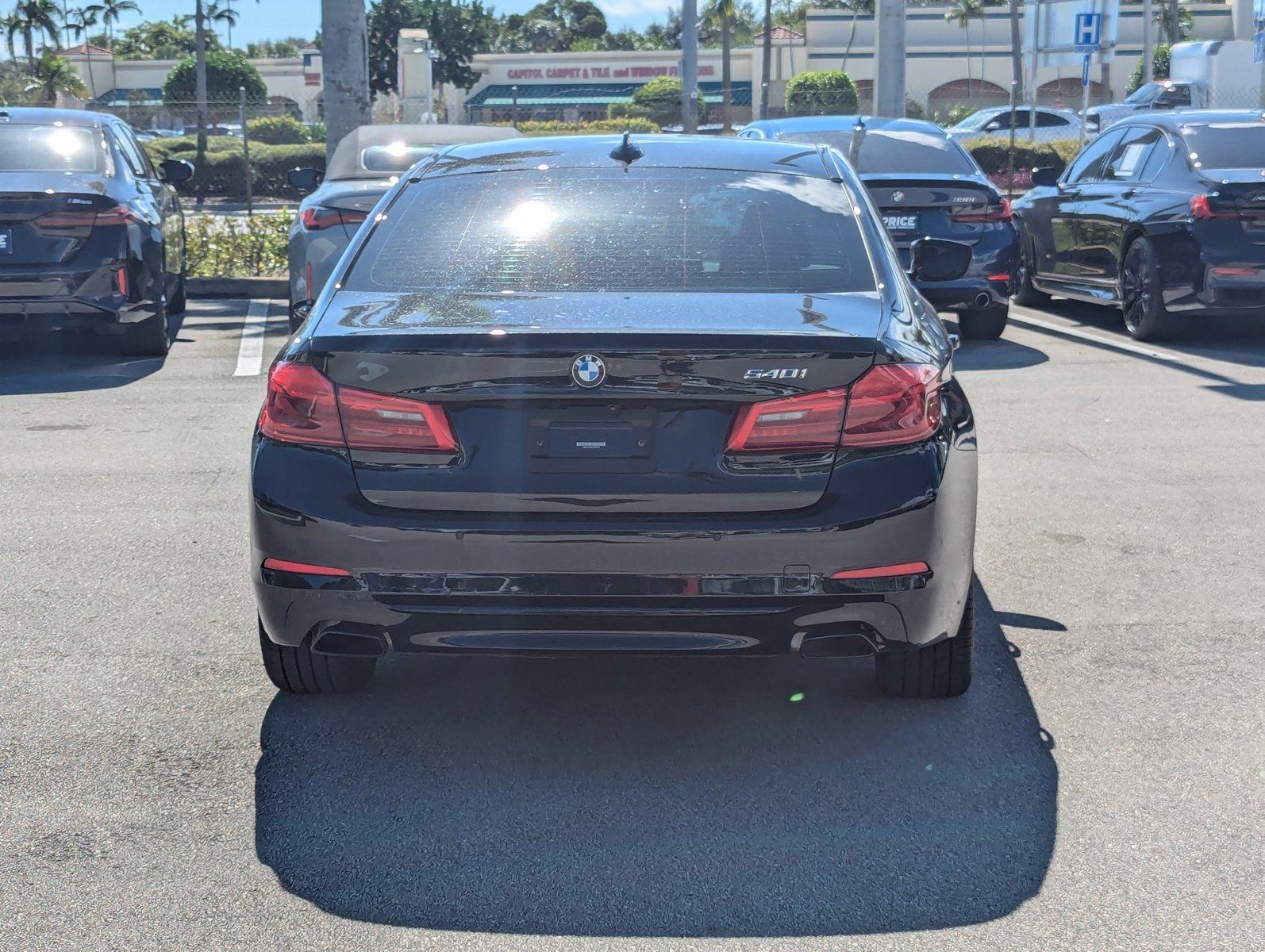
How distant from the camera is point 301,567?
12.7 ft

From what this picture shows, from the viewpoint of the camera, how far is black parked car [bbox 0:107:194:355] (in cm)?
1005

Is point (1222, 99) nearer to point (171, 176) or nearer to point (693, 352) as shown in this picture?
point (171, 176)

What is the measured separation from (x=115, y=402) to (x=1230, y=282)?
7.17 m

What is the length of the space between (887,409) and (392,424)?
1147 mm

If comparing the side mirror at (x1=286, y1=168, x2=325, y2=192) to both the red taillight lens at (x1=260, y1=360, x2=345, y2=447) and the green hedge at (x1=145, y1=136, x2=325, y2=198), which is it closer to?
the red taillight lens at (x1=260, y1=360, x2=345, y2=447)

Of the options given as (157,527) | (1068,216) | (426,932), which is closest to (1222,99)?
(1068,216)

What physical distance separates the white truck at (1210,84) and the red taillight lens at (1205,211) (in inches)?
950

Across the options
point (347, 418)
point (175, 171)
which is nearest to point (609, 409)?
point (347, 418)

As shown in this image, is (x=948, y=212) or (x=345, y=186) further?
(x=948, y=212)

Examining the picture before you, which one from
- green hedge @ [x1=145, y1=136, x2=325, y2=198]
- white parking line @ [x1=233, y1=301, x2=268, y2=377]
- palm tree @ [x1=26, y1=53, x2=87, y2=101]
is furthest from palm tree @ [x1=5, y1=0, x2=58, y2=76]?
white parking line @ [x1=233, y1=301, x2=268, y2=377]

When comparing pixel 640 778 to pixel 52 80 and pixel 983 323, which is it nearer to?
pixel 983 323

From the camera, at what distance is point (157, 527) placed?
650cm

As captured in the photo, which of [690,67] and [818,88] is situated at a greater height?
[818,88]

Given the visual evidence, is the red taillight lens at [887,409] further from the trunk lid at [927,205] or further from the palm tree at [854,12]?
the palm tree at [854,12]
